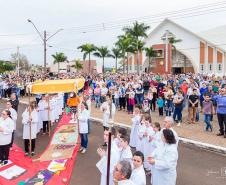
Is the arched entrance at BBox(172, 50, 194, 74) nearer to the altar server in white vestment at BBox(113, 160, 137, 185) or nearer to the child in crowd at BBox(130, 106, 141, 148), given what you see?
the child in crowd at BBox(130, 106, 141, 148)

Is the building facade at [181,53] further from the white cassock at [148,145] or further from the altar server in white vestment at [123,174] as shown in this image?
the altar server in white vestment at [123,174]

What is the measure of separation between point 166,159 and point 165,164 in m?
0.09

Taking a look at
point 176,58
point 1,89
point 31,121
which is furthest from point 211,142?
point 176,58

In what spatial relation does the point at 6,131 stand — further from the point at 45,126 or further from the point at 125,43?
the point at 125,43

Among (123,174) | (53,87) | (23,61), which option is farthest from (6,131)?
(23,61)

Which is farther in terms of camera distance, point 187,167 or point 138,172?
point 187,167

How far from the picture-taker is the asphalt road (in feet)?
24.6

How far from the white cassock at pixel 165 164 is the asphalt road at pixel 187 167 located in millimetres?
1698

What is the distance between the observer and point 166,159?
556 centimetres

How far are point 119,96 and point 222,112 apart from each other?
298 inches

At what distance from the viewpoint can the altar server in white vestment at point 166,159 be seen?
5.55m

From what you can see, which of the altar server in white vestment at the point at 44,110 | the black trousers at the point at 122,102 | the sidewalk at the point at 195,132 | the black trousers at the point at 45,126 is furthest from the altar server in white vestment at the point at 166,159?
the black trousers at the point at 122,102

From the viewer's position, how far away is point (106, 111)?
35.9 ft

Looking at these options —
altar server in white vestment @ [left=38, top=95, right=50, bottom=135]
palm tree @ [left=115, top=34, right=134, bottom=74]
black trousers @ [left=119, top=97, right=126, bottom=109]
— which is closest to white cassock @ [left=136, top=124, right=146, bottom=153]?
altar server in white vestment @ [left=38, top=95, right=50, bottom=135]
